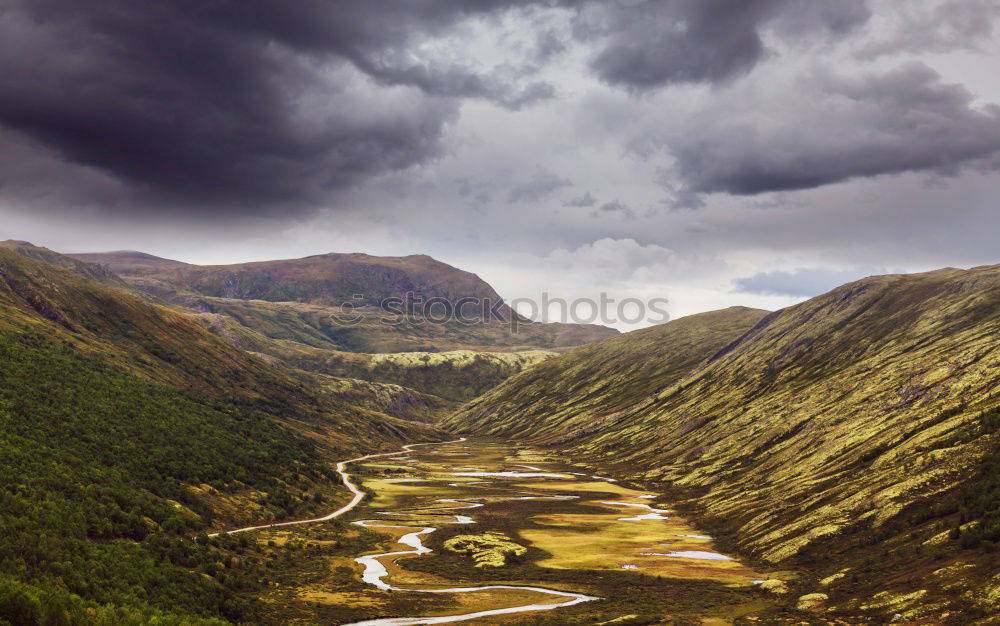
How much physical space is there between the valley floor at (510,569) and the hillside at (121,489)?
31.9 feet

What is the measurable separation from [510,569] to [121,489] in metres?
58.8

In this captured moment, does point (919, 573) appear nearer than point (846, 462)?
Yes

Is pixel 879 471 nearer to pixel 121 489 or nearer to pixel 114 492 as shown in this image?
pixel 114 492

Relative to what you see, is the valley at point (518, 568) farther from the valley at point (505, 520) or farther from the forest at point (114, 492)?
the forest at point (114, 492)

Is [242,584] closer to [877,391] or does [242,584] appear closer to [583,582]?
[583,582]

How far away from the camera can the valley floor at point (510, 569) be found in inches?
2566

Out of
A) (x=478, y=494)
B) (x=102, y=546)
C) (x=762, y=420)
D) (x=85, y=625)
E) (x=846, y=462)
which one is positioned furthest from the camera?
(x=762, y=420)

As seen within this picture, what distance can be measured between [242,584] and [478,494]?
92.5 metres

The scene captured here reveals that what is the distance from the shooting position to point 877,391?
14138 cm

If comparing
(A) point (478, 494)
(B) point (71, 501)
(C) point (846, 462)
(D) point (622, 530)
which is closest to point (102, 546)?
(B) point (71, 501)

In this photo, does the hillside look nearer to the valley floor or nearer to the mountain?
the valley floor

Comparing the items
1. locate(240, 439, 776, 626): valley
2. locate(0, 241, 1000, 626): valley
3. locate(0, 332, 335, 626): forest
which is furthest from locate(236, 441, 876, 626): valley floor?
locate(0, 332, 335, 626): forest

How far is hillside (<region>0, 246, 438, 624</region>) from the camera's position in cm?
5366

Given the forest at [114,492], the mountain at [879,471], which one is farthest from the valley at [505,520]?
the mountain at [879,471]
